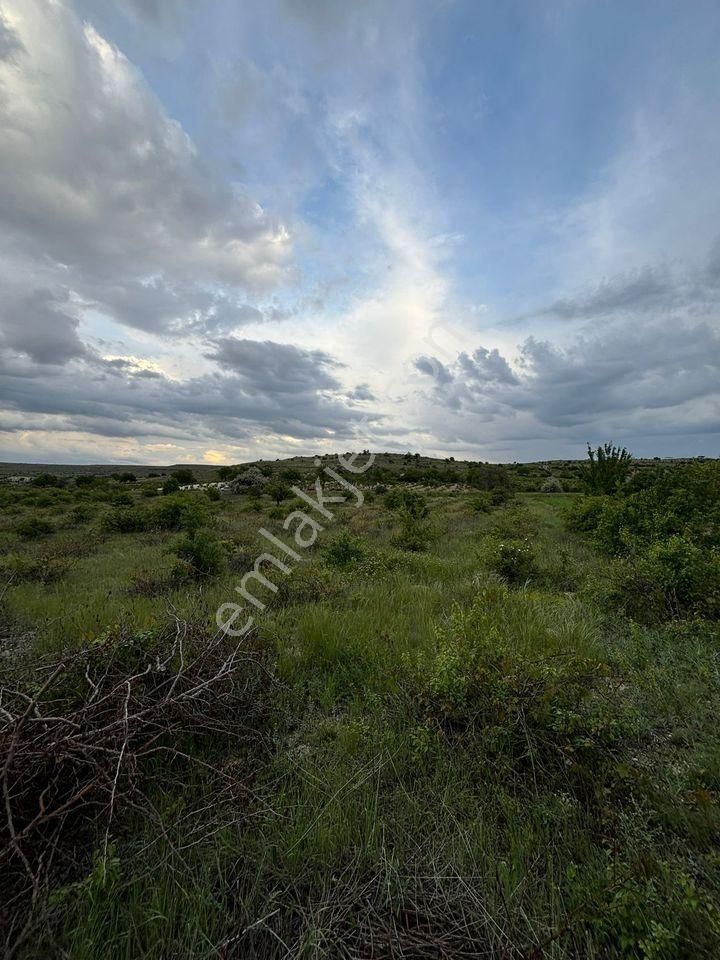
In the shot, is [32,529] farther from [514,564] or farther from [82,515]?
[514,564]

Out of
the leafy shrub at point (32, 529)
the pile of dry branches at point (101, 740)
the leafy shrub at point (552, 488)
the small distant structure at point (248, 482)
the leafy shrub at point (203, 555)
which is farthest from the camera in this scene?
the leafy shrub at point (552, 488)

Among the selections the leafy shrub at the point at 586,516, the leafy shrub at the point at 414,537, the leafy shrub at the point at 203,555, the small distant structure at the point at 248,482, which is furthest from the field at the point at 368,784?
the small distant structure at the point at 248,482

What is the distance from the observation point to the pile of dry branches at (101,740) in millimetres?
1943

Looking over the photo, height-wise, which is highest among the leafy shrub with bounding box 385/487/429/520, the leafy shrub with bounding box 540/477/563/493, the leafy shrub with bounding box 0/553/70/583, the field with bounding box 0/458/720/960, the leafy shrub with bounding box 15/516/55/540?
the leafy shrub with bounding box 540/477/563/493

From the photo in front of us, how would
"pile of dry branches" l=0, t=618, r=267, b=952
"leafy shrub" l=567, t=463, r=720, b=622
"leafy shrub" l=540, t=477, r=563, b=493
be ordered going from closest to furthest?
"pile of dry branches" l=0, t=618, r=267, b=952 → "leafy shrub" l=567, t=463, r=720, b=622 → "leafy shrub" l=540, t=477, r=563, b=493

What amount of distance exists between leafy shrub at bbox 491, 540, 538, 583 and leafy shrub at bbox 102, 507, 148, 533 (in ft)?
41.1

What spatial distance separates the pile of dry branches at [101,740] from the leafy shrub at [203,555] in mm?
4136

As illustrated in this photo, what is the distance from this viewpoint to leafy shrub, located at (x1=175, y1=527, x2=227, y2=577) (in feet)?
25.9

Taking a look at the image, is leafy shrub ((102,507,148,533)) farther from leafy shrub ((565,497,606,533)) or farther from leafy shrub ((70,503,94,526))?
leafy shrub ((565,497,606,533))

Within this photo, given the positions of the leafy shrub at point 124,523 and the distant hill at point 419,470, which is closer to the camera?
the leafy shrub at point 124,523

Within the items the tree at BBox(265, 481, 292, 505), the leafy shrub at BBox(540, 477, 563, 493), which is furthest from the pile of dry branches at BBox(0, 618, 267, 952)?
the leafy shrub at BBox(540, 477, 563, 493)

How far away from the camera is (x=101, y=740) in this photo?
2270mm

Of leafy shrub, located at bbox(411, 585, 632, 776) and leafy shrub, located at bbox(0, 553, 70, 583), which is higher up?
leafy shrub, located at bbox(411, 585, 632, 776)

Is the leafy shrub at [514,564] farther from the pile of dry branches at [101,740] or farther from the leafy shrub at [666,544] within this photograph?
the pile of dry branches at [101,740]
